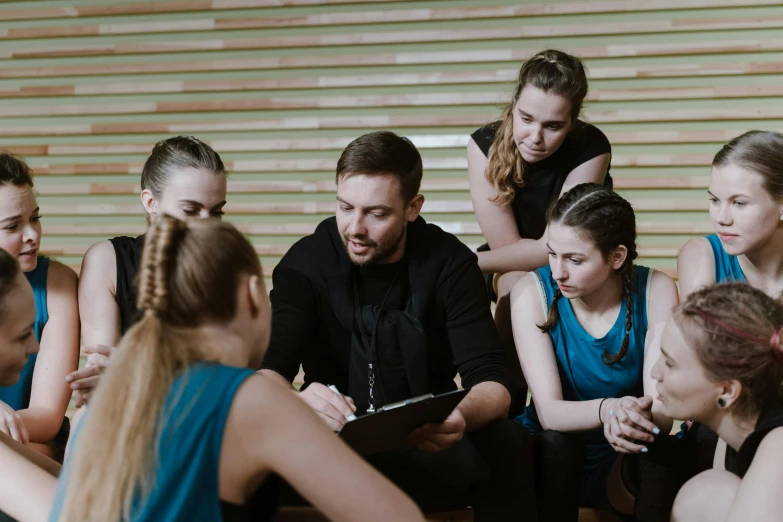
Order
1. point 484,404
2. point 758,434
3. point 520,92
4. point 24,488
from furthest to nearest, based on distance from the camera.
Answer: point 520,92 < point 484,404 < point 758,434 < point 24,488

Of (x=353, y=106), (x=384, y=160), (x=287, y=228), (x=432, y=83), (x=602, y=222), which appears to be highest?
(x=432, y=83)

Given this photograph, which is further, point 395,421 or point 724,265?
point 724,265

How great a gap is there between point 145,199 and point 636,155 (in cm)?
229

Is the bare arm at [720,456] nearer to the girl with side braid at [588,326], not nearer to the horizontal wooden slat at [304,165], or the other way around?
the girl with side braid at [588,326]

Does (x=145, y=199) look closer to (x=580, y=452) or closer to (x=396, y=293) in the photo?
(x=396, y=293)

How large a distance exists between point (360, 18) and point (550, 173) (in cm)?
169

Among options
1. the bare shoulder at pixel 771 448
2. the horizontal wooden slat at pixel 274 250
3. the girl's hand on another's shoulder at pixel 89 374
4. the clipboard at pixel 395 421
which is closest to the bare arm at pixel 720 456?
the bare shoulder at pixel 771 448

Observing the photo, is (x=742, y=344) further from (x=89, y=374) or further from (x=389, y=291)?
(x=89, y=374)

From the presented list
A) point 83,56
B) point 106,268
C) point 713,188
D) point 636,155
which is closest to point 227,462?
point 106,268

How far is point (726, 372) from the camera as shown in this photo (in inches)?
64.0

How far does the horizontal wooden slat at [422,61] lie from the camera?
3.70 m

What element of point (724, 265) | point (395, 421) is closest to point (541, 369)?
point (724, 265)

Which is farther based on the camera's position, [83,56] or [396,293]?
[83,56]

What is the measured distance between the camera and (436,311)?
2225 millimetres
